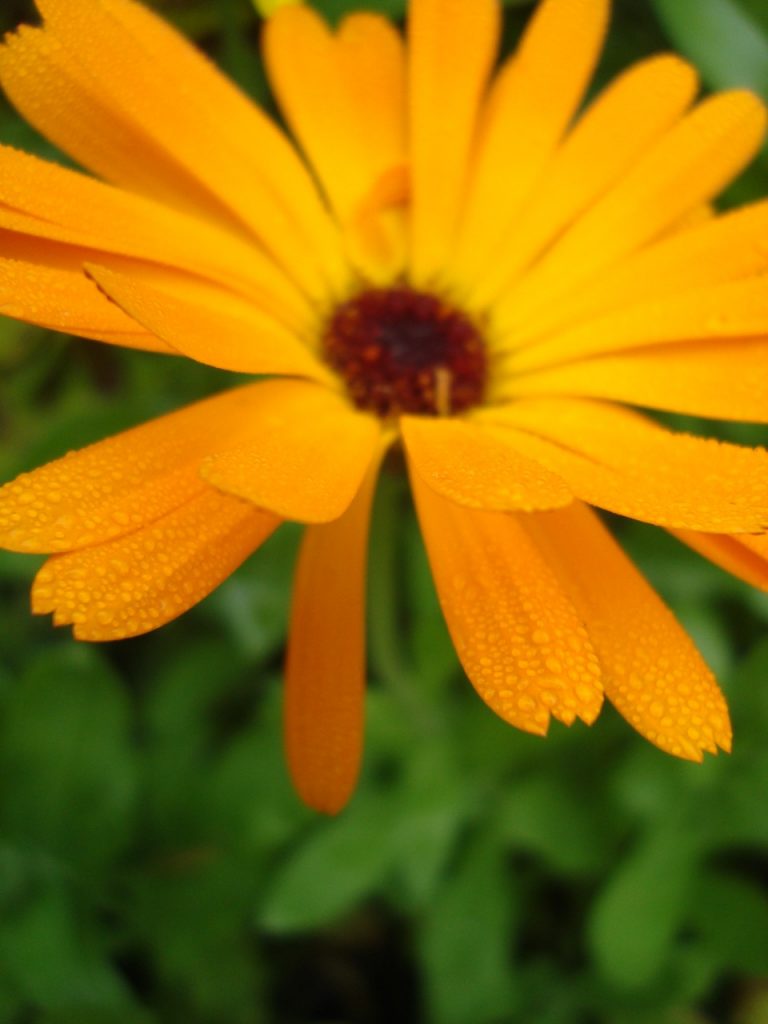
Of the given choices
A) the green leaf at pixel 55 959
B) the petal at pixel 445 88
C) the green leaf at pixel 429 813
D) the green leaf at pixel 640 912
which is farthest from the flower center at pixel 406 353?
the green leaf at pixel 55 959

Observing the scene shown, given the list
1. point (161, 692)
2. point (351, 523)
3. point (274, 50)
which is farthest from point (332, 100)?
point (161, 692)

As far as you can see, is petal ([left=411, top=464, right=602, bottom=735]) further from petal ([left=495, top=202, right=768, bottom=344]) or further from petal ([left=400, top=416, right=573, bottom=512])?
petal ([left=495, top=202, right=768, bottom=344])

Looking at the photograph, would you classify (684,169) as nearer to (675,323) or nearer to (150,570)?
(675,323)

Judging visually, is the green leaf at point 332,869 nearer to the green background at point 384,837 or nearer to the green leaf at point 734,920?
the green background at point 384,837

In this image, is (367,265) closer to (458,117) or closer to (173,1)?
(458,117)

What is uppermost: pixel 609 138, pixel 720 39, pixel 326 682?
pixel 720 39

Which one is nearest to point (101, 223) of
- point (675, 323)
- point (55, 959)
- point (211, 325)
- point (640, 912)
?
point (211, 325)

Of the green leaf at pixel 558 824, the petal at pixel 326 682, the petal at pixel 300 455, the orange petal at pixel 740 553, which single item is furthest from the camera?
the green leaf at pixel 558 824
